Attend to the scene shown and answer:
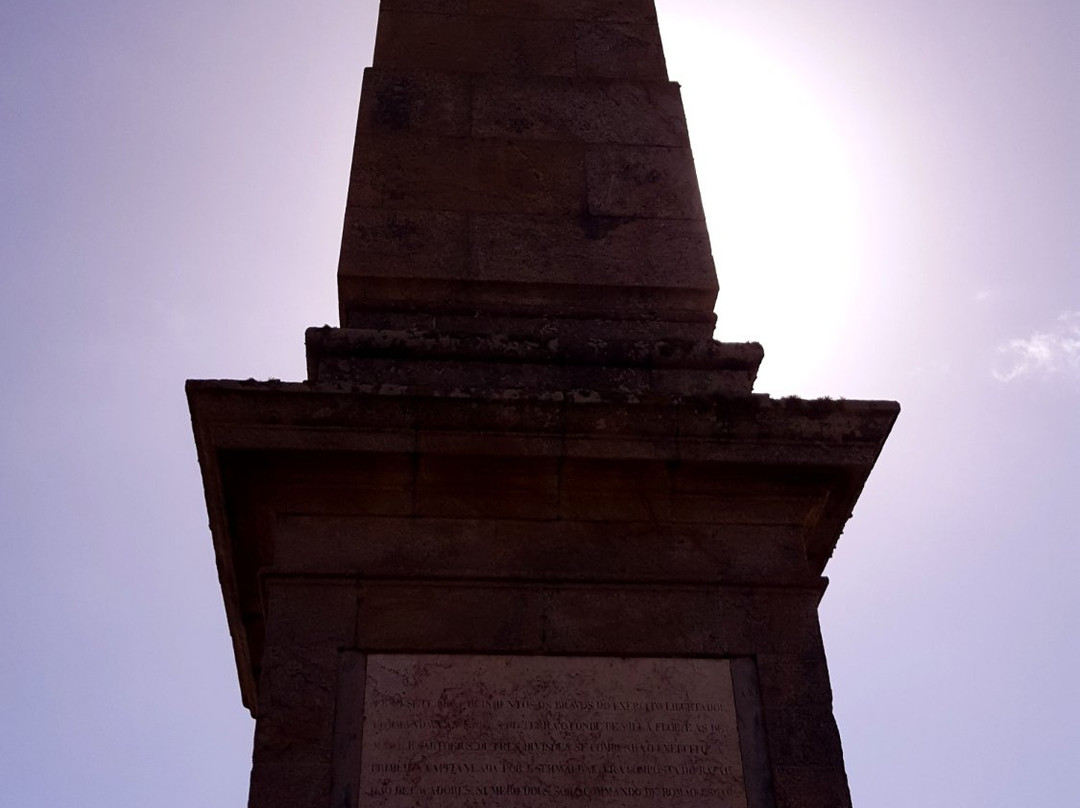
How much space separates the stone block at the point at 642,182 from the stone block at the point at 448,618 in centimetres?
278

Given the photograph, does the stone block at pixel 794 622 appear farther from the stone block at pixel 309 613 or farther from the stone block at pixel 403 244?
the stone block at pixel 403 244

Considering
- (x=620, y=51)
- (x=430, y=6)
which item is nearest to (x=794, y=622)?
(x=620, y=51)

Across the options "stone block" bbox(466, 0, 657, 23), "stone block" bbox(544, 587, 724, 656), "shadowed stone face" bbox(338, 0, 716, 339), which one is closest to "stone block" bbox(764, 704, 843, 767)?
"stone block" bbox(544, 587, 724, 656)

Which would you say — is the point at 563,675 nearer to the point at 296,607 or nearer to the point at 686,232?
the point at 296,607

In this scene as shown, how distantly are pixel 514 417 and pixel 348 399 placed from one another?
75cm

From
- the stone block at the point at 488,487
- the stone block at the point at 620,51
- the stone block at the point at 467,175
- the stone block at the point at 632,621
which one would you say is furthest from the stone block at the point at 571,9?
the stone block at the point at 632,621

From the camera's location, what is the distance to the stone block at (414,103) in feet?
27.5

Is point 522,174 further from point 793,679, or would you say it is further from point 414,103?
point 793,679

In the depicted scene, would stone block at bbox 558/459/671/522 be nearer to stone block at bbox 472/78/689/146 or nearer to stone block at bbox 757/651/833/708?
stone block at bbox 757/651/833/708

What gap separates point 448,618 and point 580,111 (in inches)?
153

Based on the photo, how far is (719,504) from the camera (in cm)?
638

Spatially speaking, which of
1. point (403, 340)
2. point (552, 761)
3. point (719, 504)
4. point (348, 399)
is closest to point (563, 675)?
point (552, 761)

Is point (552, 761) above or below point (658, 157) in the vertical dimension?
below

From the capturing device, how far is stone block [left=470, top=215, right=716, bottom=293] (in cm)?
755
